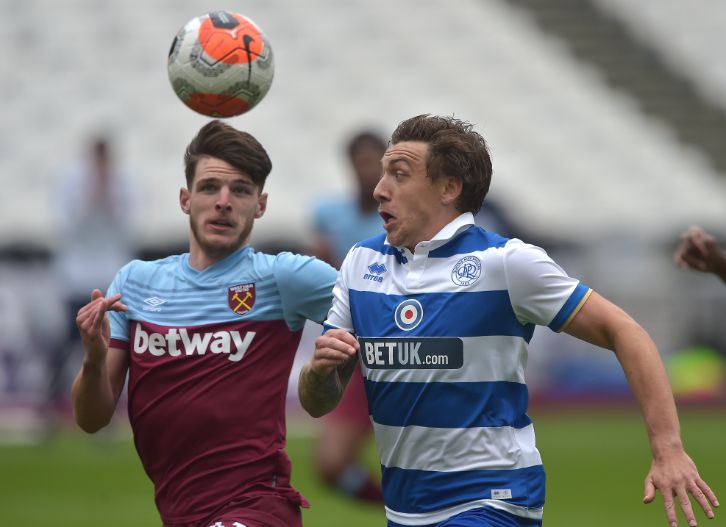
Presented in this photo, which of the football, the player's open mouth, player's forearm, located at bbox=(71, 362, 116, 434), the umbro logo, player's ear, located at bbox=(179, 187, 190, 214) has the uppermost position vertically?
the football

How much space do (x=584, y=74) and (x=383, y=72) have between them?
352cm

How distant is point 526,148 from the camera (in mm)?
21125

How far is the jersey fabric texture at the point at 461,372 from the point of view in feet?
15.0

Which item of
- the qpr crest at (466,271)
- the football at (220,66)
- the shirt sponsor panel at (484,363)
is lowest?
the shirt sponsor panel at (484,363)

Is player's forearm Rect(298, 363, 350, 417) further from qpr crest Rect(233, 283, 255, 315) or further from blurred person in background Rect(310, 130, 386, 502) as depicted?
blurred person in background Rect(310, 130, 386, 502)

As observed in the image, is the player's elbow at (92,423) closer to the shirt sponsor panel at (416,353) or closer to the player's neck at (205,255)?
the player's neck at (205,255)

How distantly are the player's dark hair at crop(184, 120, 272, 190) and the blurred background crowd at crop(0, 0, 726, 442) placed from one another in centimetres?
984

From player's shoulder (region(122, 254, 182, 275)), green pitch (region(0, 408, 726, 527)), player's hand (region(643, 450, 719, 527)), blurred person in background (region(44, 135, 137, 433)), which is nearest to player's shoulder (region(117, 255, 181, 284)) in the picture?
player's shoulder (region(122, 254, 182, 275))

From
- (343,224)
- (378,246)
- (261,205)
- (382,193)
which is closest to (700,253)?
(378,246)

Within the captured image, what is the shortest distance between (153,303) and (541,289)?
1.53 metres

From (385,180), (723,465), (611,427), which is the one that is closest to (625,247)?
(611,427)

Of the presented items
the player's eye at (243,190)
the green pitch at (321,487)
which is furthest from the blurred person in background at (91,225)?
the player's eye at (243,190)

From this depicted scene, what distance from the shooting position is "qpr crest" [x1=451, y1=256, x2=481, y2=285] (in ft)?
15.4

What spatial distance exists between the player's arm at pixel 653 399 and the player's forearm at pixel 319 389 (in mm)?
814
